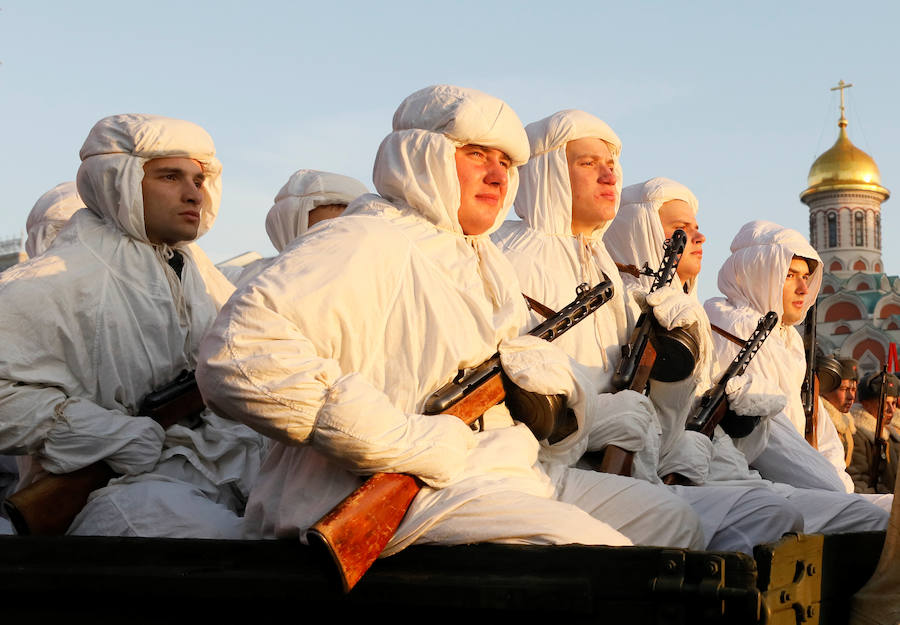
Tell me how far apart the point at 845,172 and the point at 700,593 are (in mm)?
71876

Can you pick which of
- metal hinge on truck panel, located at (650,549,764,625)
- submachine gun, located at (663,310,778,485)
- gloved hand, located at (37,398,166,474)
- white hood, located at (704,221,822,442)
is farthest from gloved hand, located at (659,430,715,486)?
metal hinge on truck panel, located at (650,549,764,625)

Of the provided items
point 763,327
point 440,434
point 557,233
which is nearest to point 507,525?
point 440,434

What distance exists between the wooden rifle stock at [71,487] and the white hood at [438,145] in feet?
4.04

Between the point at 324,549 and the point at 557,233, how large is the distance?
356 cm

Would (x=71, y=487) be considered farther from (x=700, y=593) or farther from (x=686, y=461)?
(x=686, y=461)

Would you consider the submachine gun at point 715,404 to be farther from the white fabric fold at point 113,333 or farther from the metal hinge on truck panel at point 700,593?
the metal hinge on truck panel at point 700,593

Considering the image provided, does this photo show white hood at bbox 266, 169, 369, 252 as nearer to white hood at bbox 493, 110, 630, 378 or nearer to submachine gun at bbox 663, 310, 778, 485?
white hood at bbox 493, 110, 630, 378

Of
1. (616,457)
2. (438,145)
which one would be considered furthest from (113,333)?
(616,457)

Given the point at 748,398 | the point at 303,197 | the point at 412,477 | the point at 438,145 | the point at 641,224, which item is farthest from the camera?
the point at 641,224

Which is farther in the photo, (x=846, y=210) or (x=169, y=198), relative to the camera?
(x=846, y=210)

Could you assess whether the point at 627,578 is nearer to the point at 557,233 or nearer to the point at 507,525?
A: the point at 507,525

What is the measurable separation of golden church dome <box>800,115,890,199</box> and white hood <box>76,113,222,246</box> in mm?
69197

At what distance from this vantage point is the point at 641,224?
828cm

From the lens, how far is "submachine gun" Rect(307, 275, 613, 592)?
141 inches
